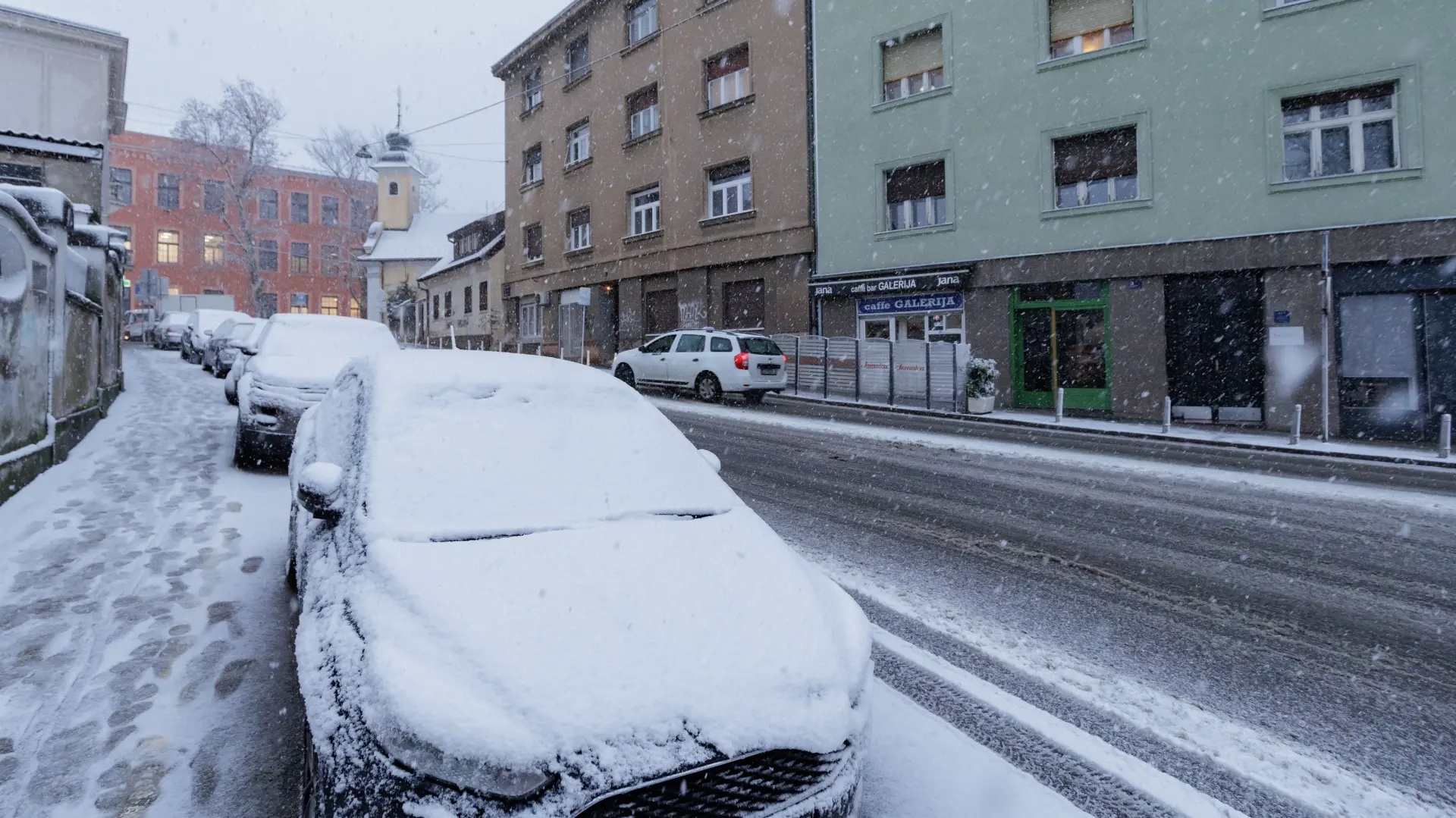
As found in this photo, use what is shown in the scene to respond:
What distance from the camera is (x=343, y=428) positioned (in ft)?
12.0

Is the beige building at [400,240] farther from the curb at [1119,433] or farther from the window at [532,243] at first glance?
the curb at [1119,433]

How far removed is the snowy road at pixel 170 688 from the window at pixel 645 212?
2151 centimetres

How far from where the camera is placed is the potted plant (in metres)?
16.8

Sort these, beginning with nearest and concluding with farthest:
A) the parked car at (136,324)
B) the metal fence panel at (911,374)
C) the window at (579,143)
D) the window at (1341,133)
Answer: the window at (1341,133)
the metal fence panel at (911,374)
the window at (579,143)
the parked car at (136,324)

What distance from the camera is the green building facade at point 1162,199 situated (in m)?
14.2

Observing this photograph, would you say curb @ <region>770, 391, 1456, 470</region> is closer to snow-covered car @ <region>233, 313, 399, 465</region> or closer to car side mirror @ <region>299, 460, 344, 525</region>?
snow-covered car @ <region>233, 313, 399, 465</region>

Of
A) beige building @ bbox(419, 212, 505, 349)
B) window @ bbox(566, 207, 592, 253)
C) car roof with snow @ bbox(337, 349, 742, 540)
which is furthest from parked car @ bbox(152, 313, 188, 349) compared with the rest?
car roof with snow @ bbox(337, 349, 742, 540)

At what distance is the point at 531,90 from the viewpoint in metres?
33.7

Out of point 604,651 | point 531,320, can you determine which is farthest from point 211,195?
point 604,651

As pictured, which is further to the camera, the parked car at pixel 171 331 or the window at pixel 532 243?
the window at pixel 532 243

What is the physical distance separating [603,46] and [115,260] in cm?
1849

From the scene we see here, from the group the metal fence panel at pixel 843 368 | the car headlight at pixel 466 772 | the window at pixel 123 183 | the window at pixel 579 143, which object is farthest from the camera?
the window at pixel 123 183

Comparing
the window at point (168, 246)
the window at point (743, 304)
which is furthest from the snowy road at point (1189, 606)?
the window at point (168, 246)

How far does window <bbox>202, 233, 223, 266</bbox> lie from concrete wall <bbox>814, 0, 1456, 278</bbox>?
4996 centimetres
